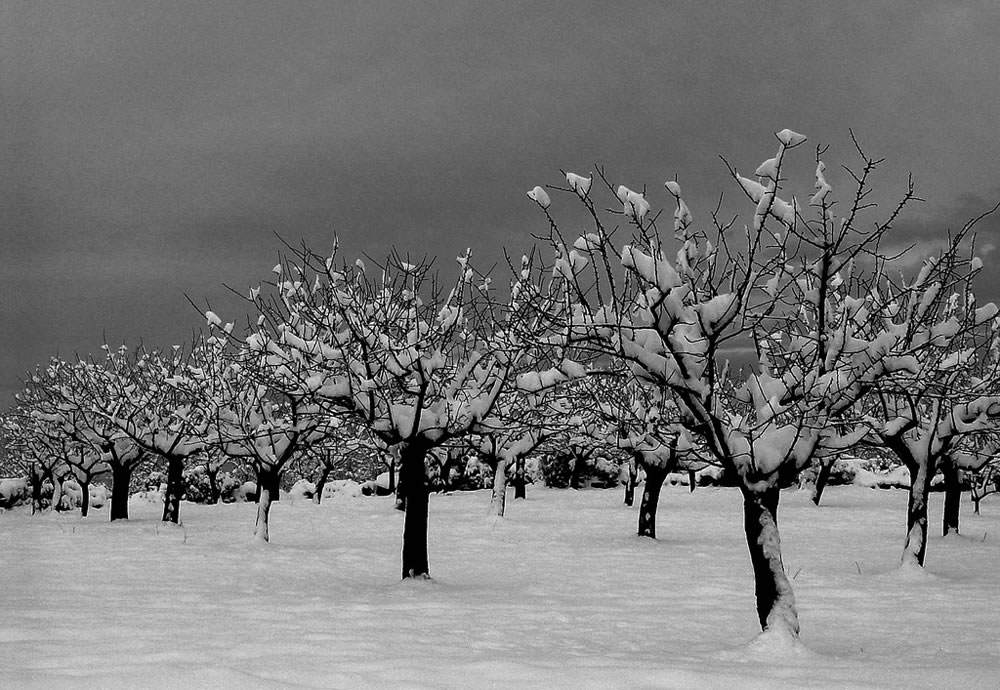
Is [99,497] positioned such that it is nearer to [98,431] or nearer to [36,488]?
[36,488]

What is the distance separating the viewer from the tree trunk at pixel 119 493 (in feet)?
95.2

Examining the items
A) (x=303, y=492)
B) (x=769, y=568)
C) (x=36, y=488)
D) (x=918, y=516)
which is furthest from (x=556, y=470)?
(x=769, y=568)

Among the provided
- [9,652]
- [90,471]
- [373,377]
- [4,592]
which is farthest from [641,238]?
[90,471]

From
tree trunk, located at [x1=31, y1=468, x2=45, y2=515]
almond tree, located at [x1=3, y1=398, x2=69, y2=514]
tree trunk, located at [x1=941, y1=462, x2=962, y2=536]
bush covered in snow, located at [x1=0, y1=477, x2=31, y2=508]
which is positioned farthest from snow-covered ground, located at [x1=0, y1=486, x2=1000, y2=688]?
bush covered in snow, located at [x1=0, y1=477, x2=31, y2=508]

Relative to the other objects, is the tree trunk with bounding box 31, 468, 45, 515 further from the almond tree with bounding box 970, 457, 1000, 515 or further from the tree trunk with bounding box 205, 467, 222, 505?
the almond tree with bounding box 970, 457, 1000, 515

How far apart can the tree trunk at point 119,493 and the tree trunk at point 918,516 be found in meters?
24.7

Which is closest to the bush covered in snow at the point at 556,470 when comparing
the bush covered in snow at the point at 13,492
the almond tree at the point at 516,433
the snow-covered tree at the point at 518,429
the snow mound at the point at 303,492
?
the snow-covered tree at the point at 518,429

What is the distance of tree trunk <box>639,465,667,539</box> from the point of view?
22406 millimetres

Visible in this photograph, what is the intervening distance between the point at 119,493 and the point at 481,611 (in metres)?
22.8

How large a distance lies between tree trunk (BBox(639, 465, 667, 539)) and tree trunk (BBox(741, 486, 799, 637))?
14.5 m

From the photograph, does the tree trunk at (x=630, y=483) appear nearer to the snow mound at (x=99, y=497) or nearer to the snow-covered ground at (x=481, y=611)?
the snow-covered ground at (x=481, y=611)

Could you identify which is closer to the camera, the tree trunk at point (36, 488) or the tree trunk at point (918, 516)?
the tree trunk at point (918, 516)

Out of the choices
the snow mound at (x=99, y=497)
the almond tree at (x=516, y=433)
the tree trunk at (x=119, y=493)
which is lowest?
the snow mound at (x=99, y=497)

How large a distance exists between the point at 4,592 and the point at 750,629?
31.9 feet
